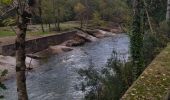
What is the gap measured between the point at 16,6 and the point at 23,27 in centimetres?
43

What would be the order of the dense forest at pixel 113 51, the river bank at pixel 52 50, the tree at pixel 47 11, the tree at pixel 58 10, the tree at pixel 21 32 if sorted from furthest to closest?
the tree at pixel 58 10 → the tree at pixel 47 11 → the river bank at pixel 52 50 → the dense forest at pixel 113 51 → the tree at pixel 21 32

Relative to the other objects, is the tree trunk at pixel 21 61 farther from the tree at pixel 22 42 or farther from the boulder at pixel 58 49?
the boulder at pixel 58 49

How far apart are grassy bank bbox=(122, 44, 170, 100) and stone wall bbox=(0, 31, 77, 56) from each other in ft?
49.9

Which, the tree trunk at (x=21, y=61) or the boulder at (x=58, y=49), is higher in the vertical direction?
the tree trunk at (x=21, y=61)

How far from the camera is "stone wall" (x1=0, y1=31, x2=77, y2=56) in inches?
1219

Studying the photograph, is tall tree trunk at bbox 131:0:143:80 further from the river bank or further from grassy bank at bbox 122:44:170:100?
the river bank

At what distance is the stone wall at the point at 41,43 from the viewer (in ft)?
102

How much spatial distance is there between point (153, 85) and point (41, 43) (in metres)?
28.8

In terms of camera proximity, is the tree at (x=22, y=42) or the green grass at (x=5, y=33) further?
the green grass at (x=5, y=33)

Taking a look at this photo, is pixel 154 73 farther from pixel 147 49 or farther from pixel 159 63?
pixel 147 49

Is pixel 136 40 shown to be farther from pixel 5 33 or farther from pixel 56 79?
pixel 5 33

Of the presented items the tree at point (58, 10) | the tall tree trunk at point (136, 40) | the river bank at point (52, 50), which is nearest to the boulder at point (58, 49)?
the river bank at point (52, 50)

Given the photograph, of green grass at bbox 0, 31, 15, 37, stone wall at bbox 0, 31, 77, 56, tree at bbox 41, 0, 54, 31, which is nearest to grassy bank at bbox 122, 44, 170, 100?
stone wall at bbox 0, 31, 77, 56

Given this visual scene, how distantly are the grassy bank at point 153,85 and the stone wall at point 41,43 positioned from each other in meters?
15.2
